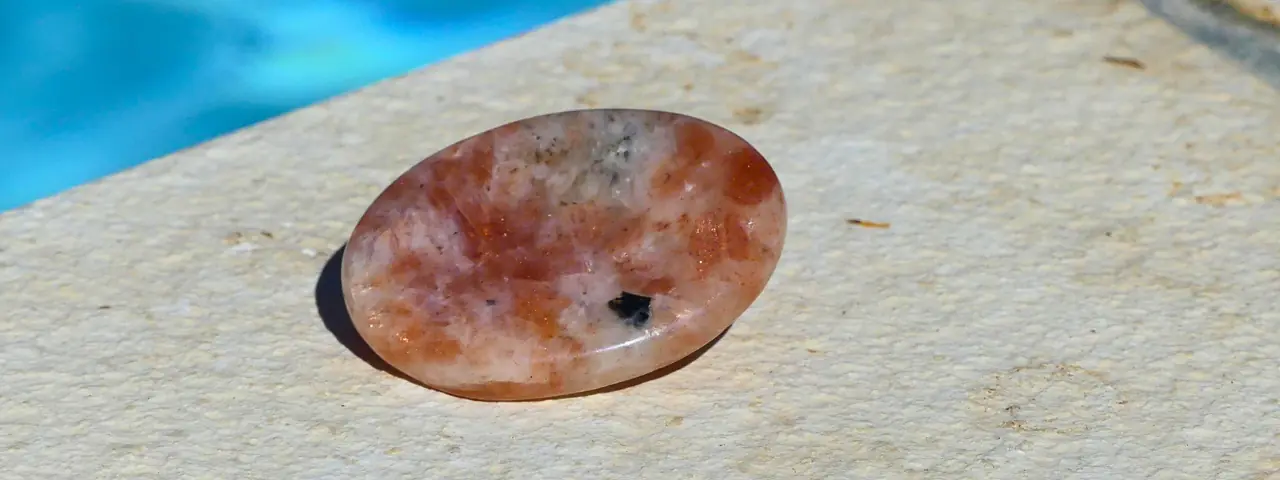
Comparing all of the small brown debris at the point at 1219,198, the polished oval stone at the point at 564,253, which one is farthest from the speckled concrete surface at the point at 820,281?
the polished oval stone at the point at 564,253

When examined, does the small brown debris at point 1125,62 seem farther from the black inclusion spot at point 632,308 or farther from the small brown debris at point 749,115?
the black inclusion spot at point 632,308

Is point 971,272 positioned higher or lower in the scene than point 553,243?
lower

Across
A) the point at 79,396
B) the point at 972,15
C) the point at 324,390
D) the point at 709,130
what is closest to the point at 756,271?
the point at 709,130

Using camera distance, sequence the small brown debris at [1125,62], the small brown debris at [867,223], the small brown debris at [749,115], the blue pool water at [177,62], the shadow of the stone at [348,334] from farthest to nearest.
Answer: the blue pool water at [177,62], the small brown debris at [1125,62], the small brown debris at [749,115], the small brown debris at [867,223], the shadow of the stone at [348,334]

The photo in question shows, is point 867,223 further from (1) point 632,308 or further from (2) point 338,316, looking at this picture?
(2) point 338,316

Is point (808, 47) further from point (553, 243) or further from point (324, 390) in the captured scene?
point (324, 390)

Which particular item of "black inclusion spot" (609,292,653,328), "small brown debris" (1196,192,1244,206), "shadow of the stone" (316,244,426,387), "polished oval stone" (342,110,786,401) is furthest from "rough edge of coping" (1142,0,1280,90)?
"shadow of the stone" (316,244,426,387)
